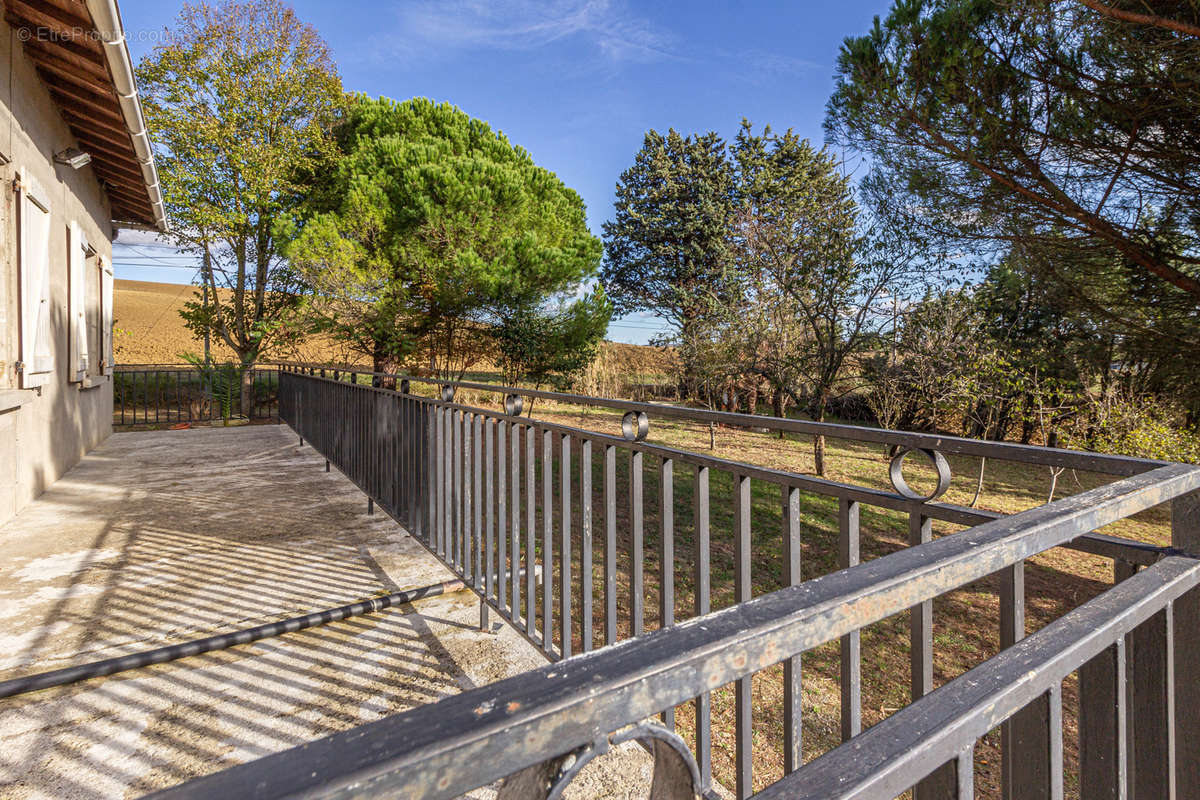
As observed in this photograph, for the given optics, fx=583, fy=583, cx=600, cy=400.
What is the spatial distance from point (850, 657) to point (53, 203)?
5.94m

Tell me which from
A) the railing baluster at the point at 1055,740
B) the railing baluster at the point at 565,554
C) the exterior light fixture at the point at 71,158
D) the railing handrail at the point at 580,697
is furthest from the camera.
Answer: the exterior light fixture at the point at 71,158

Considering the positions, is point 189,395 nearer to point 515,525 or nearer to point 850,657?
point 515,525

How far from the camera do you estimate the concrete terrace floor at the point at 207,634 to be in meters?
1.50

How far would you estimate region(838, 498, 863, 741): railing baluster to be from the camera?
896 mm

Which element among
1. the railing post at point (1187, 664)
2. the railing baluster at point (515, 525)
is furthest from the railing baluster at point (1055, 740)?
the railing baluster at point (515, 525)

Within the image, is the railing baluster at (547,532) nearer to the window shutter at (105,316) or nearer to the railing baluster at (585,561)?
the railing baluster at (585,561)

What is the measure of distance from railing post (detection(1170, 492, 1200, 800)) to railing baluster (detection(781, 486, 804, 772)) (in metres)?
0.50

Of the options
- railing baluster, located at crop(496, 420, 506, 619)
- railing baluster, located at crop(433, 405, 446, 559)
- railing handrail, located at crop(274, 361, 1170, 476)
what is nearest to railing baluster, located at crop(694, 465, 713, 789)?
railing handrail, located at crop(274, 361, 1170, 476)

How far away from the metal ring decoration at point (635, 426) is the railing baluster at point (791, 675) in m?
0.46

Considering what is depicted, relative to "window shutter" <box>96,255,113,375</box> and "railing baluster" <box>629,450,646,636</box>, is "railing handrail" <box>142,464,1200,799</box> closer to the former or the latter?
"railing baluster" <box>629,450,646,636</box>

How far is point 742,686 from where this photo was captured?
995 mm

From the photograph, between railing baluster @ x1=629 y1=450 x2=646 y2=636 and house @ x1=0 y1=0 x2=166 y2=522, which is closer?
railing baluster @ x1=629 y1=450 x2=646 y2=636

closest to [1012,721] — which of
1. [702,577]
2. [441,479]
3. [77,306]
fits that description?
[702,577]

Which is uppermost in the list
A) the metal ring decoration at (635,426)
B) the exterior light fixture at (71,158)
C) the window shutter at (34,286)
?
the exterior light fixture at (71,158)
